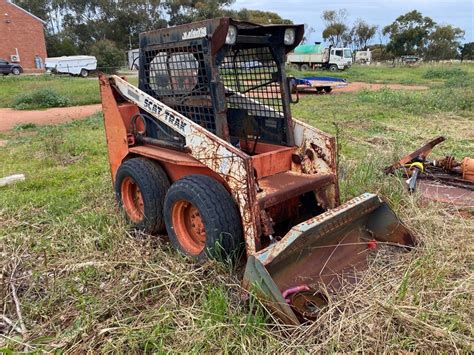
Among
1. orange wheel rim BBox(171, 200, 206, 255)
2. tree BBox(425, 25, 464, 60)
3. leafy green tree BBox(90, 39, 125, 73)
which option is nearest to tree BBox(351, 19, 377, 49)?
tree BBox(425, 25, 464, 60)

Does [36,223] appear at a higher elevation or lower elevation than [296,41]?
lower

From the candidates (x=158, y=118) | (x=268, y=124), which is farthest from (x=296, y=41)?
(x=158, y=118)

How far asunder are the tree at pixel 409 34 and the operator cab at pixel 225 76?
51932mm

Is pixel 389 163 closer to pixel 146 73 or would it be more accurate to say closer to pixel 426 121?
pixel 146 73

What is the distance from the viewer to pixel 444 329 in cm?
236

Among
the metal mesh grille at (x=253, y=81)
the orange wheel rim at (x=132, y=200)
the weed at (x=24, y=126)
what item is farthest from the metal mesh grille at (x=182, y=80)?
the weed at (x=24, y=126)

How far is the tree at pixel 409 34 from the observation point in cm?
4925

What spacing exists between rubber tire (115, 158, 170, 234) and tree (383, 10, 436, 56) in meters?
52.7

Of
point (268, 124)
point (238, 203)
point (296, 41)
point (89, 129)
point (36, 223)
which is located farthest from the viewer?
point (89, 129)

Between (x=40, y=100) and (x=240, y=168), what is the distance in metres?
16.1

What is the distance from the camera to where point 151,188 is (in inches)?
146

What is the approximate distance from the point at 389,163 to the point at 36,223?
4371 mm

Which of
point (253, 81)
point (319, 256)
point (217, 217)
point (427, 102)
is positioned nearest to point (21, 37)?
point (427, 102)

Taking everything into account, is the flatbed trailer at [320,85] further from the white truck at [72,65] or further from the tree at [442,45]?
the tree at [442,45]
